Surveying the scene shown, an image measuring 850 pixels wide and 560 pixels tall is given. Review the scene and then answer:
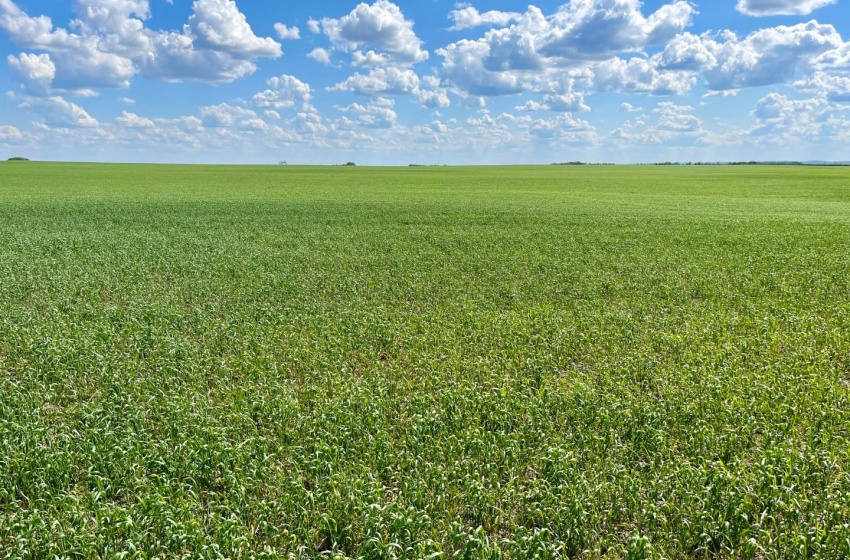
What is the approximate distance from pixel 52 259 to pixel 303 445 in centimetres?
1959

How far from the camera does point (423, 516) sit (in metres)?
5.95

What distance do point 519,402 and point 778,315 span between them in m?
9.40

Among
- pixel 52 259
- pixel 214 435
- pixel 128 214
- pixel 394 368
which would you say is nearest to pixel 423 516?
pixel 214 435

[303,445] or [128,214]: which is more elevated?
[128,214]

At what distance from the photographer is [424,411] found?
8.94 m

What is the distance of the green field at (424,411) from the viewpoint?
6059 mm

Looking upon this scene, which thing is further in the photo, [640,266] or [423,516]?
[640,266]

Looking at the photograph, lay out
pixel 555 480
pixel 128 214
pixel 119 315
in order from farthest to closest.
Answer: pixel 128 214 → pixel 119 315 → pixel 555 480

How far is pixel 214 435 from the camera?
25.7 ft

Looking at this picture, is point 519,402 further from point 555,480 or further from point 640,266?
point 640,266

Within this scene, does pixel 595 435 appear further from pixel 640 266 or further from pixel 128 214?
pixel 128 214

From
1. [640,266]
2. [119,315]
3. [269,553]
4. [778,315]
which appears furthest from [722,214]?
[269,553]

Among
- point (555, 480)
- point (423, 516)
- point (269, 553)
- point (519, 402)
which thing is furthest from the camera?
point (519, 402)

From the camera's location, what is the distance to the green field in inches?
239
